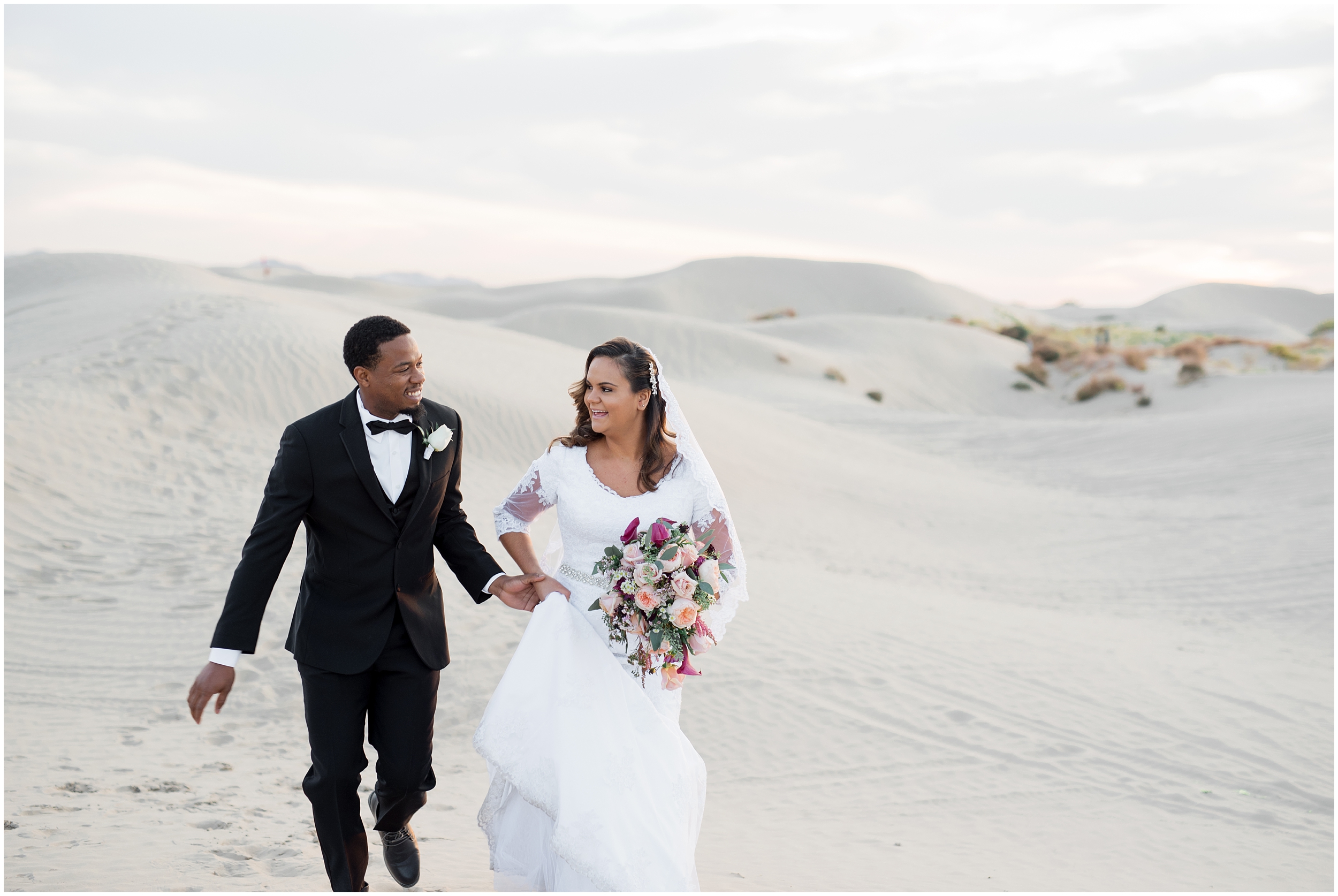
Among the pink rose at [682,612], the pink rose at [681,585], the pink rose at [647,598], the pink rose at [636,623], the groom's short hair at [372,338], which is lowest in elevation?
the pink rose at [636,623]

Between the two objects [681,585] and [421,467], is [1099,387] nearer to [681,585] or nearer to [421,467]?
[681,585]

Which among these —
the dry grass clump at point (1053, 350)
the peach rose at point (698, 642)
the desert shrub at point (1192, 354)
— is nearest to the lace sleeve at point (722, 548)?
the peach rose at point (698, 642)

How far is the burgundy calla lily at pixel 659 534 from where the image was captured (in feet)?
11.4

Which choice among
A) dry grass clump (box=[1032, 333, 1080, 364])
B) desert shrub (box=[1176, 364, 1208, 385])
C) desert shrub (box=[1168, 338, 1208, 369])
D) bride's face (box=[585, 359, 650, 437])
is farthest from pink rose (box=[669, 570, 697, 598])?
dry grass clump (box=[1032, 333, 1080, 364])

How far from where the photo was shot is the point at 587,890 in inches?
133

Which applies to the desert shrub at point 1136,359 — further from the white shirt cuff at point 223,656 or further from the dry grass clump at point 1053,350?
the white shirt cuff at point 223,656

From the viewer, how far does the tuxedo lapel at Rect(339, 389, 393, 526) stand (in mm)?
3414

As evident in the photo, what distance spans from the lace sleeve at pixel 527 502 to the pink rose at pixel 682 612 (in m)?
0.69

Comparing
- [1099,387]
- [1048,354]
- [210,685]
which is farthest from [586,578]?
[1048,354]

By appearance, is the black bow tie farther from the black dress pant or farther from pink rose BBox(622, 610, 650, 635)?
pink rose BBox(622, 610, 650, 635)

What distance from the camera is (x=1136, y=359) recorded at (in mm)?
27203

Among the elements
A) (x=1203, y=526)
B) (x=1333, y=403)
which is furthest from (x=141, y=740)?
(x=1333, y=403)

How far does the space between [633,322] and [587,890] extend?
31699mm

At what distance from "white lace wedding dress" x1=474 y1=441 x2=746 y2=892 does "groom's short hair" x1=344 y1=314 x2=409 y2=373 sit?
2.45 feet
